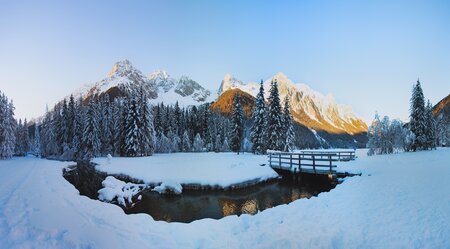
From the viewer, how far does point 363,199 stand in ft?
33.8

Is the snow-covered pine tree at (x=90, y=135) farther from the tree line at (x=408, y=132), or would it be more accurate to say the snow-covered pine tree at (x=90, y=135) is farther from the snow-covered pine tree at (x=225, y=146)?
the tree line at (x=408, y=132)

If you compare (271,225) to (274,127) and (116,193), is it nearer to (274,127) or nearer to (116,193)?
(116,193)

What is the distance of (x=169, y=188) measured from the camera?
19.0 metres

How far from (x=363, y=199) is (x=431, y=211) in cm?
284

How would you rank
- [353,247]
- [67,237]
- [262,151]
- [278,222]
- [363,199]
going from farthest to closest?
[262,151], [363,199], [278,222], [67,237], [353,247]

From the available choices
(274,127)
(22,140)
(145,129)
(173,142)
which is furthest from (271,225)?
(22,140)

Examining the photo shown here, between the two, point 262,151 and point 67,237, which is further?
point 262,151

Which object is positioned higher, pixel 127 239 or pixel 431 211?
pixel 431 211

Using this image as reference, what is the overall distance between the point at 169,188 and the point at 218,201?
14.6 ft

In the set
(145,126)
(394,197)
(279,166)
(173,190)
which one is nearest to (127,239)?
(394,197)

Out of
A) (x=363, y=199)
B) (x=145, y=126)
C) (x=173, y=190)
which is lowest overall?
(x=173, y=190)

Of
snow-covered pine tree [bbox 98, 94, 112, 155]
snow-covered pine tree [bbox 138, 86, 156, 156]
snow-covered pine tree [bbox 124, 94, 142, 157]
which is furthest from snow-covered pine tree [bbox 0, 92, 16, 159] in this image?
snow-covered pine tree [bbox 138, 86, 156, 156]

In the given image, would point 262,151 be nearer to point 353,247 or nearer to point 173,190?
point 173,190

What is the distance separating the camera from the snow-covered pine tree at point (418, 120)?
1457 inches
